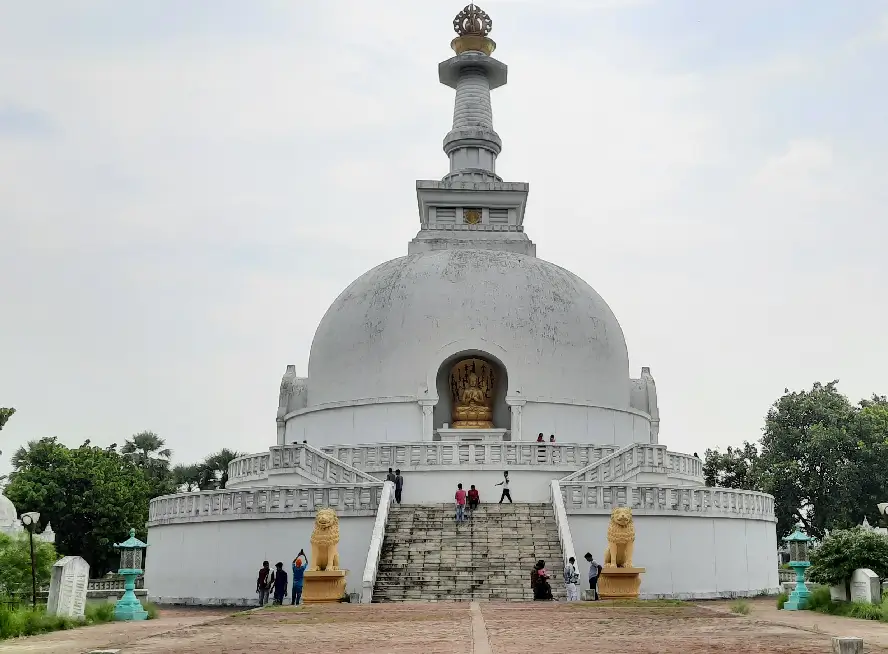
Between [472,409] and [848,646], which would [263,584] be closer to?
[472,409]

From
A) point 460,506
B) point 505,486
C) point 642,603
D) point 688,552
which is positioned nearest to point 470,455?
point 505,486

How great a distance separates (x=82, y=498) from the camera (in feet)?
132

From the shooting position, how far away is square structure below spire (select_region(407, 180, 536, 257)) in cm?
3659

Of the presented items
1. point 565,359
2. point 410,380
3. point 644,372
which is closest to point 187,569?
point 410,380

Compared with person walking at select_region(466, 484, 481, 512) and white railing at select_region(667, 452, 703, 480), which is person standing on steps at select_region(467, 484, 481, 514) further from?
white railing at select_region(667, 452, 703, 480)

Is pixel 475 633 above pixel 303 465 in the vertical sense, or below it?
below

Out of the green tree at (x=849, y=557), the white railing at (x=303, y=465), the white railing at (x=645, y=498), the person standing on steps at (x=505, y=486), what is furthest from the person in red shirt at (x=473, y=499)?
the green tree at (x=849, y=557)

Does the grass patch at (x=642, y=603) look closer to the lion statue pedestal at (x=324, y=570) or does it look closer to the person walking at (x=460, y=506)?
the lion statue pedestal at (x=324, y=570)

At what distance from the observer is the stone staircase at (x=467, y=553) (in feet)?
59.7

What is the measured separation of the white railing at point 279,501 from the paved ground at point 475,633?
18.5 feet

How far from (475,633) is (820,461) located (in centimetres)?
3514

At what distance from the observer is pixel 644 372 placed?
1363 inches

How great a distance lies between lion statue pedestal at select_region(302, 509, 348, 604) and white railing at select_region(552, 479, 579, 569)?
14.3 ft

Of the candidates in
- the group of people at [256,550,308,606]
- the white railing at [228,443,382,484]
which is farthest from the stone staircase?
the white railing at [228,443,382,484]
